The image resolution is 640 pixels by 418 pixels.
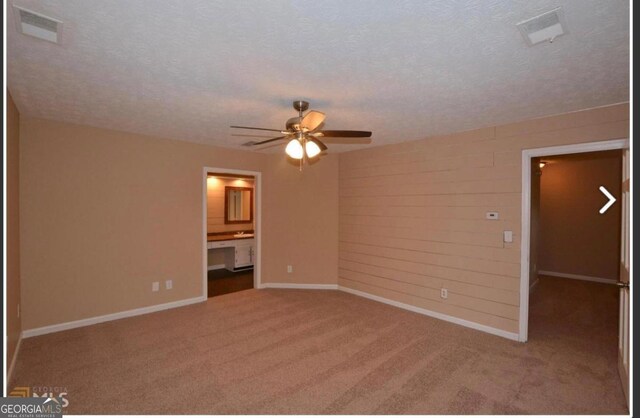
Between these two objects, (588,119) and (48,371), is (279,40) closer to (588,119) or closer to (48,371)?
(588,119)

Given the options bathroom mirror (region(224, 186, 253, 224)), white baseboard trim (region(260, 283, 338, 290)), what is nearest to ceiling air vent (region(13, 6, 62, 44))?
white baseboard trim (region(260, 283, 338, 290))

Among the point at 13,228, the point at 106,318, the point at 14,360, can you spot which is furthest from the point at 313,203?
the point at 14,360

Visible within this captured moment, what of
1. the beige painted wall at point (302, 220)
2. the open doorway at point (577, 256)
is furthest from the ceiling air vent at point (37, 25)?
the open doorway at point (577, 256)

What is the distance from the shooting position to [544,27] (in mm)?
1711

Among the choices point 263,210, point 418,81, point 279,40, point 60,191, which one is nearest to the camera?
point 279,40

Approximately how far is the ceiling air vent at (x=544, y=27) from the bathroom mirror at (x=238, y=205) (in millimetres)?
6661

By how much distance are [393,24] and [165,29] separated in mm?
1307

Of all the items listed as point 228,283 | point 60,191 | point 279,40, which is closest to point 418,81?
point 279,40

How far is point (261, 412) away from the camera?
2266mm

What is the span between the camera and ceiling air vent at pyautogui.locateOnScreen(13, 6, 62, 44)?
1621 mm

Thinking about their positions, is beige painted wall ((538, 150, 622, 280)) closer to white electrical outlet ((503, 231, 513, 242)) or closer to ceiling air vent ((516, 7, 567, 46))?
white electrical outlet ((503, 231, 513, 242))

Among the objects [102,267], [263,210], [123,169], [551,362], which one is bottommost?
[551,362]

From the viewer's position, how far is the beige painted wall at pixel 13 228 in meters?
2.72

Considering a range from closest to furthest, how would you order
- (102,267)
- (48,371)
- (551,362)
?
(48,371) < (551,362) < (102,267)
